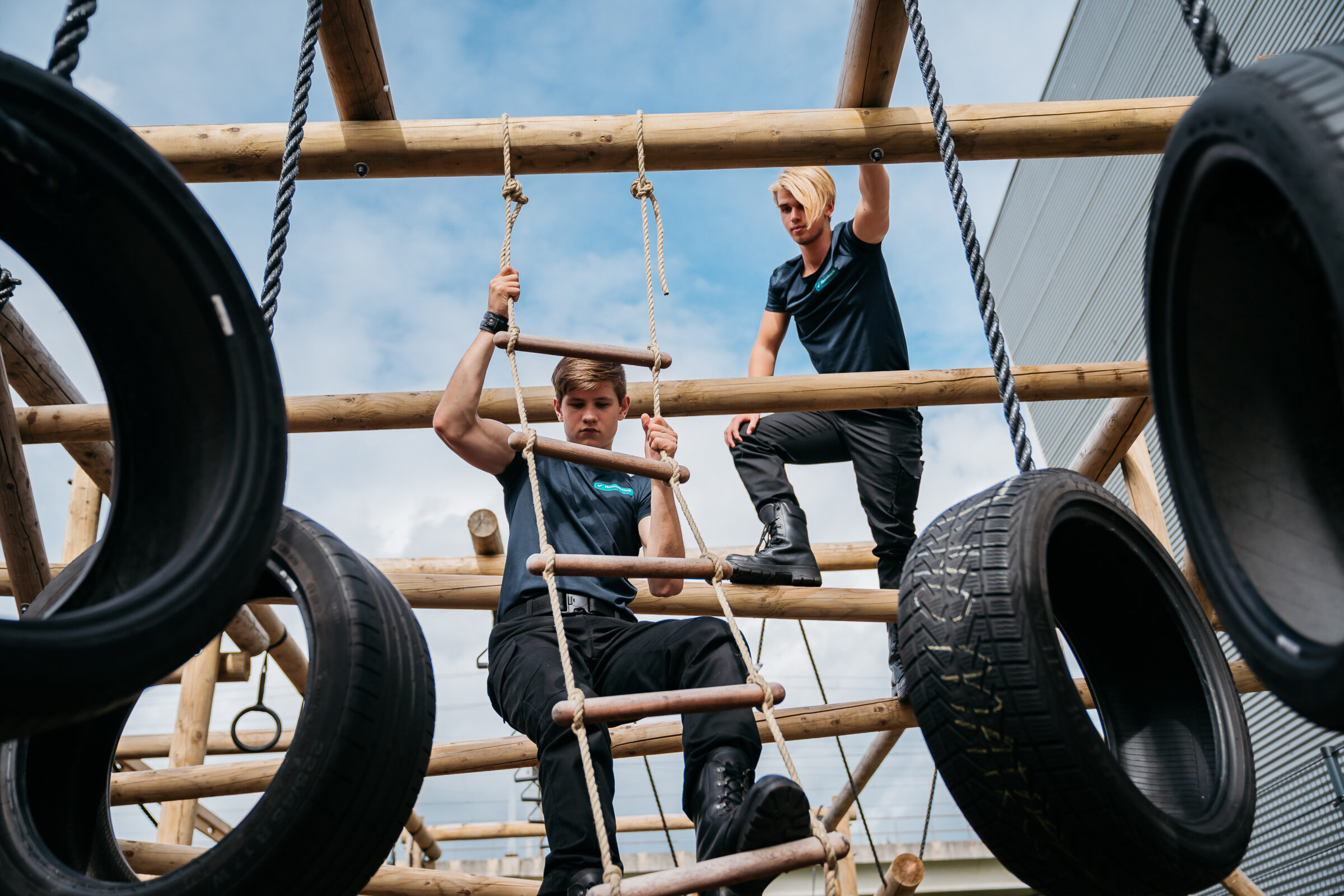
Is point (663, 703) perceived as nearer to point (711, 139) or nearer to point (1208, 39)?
point (1208, 39)

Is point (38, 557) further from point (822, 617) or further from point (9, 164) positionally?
point (822, 617)

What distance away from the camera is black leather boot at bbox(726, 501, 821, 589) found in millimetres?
3451

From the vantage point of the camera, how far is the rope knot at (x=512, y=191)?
2828 millimetres

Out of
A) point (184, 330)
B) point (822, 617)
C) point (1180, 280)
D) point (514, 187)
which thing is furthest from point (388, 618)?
point (822, 617)

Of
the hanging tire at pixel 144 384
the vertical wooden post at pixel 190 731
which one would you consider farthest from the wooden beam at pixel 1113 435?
the vertical wooden post at pixel 190 731

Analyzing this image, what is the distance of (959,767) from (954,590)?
26 cm

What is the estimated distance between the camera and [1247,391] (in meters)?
1.30

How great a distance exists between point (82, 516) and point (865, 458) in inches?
125

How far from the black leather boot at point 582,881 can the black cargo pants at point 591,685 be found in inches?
0.5

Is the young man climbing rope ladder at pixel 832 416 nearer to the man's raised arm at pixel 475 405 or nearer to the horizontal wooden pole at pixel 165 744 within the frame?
the man's raised arm at pixel 475 405

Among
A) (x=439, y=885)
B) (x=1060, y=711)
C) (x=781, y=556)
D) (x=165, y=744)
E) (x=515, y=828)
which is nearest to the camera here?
(x=1060, y=711)

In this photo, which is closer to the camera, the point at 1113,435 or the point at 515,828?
the point at 1113,435

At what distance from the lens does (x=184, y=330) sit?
4.00 feet

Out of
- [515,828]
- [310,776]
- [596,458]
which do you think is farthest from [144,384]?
[515,828]
